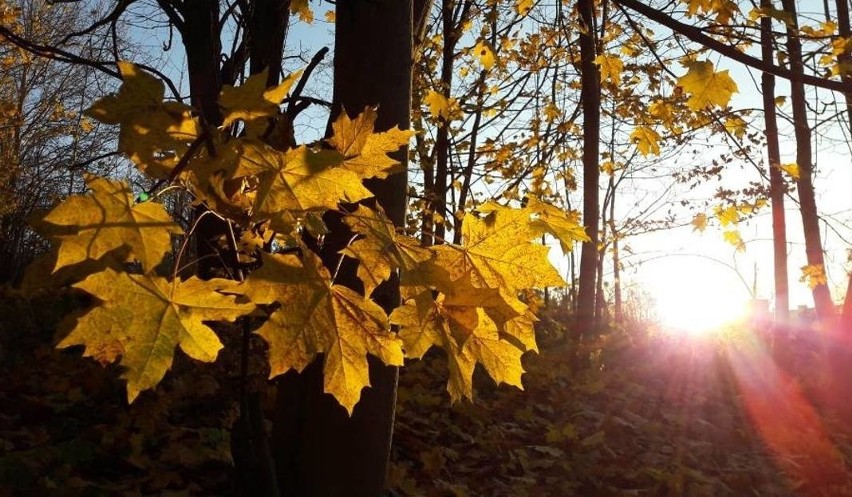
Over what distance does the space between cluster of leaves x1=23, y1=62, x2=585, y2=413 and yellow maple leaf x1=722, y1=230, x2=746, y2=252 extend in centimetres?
389

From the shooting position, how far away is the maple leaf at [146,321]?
79 cm

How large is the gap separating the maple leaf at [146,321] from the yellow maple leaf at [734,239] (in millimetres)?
4366

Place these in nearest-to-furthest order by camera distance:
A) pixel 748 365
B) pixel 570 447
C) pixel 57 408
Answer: pixel 57 408, pixel 570 447, pixel 748 365

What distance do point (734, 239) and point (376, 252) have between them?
420 cm

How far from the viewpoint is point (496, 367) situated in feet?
3.54

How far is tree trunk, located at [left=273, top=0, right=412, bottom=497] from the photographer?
5.17ft

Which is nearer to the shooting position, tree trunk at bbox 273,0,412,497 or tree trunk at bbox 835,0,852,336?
tree trunk at bbox 273,0,412,497

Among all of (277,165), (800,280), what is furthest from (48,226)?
(800,280)

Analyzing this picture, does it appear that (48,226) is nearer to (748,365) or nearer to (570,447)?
(570,447)

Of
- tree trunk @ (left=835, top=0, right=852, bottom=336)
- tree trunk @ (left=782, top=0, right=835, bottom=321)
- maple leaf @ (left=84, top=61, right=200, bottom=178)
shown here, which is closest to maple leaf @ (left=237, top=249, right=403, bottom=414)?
maple leaf @ (left=84, top=61, right=200, bottom=178)

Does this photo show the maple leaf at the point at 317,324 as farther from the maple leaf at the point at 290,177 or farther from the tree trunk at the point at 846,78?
the tree trunk at the point at 846,78

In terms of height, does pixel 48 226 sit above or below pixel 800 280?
below

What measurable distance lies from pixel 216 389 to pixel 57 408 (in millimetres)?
847

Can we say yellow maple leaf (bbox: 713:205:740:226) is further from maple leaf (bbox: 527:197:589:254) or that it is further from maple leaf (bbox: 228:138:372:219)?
maple leaf (bbox: 228:138:372:219)
